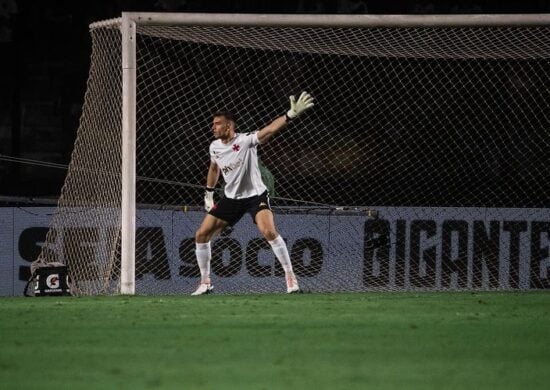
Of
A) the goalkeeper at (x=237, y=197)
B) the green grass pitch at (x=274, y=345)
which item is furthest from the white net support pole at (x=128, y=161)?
the green grass pitch at (x=274, y=345)

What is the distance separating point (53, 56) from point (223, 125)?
6.59 metres

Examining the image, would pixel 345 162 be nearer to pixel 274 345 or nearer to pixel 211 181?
pixel 211 181

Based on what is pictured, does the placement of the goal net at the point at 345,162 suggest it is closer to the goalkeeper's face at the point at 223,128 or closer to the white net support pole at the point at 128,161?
the white net support pole at the point at 128,161

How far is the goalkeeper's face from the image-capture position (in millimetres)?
10602

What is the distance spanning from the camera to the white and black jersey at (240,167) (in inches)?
419

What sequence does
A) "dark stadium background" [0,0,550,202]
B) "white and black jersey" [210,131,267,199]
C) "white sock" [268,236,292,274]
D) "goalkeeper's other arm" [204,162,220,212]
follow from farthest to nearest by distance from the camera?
"dark stadium background" [0,0,550,202], "goalkeeper's other arm" [204,162,220,212], "white and black jersey" [210,131,267,199], "white sock" [268,236,292,274]

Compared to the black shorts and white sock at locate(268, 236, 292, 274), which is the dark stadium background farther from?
white sock at locate(268, 236, 292, 274)

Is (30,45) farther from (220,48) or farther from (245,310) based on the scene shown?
(245,310)

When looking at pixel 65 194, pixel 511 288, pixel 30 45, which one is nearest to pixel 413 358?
pixel 65 194

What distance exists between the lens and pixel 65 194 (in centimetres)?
1188

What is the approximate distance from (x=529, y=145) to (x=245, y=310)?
26.2 ft

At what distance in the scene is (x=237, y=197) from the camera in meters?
10.6

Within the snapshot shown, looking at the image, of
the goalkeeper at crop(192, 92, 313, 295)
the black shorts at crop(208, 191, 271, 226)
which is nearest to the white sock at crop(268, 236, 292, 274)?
the goalkeeper at crop(192, 92, 313, 295)

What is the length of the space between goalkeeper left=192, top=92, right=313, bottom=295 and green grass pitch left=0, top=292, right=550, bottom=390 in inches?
60.4
